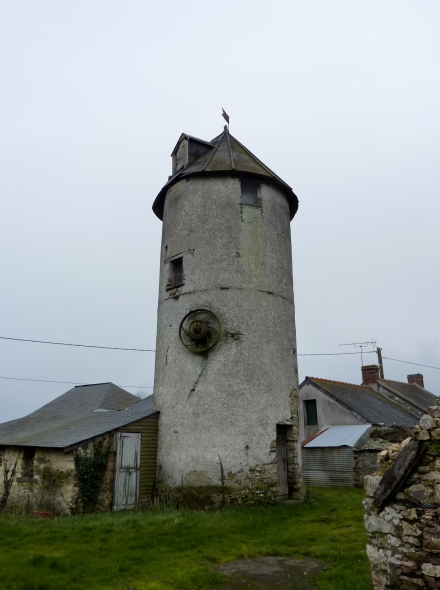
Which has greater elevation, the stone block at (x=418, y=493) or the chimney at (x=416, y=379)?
the chimney at (x=416, y=379)

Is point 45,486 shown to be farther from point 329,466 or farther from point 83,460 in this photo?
point 329,466

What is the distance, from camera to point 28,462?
14141 millimetres

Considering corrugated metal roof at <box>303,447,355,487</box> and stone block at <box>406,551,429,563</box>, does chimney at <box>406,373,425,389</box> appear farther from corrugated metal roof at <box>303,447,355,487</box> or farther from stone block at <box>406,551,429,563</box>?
stone block at <box>406,551,429,563</box>

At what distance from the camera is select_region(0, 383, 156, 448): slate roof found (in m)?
13.7

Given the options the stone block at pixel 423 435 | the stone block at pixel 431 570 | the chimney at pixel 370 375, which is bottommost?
the stone block at pixel 431 570

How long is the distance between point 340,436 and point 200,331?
1036 cm

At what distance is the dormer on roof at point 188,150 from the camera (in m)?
17.0

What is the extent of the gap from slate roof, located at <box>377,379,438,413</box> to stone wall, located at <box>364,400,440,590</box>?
1011 inches

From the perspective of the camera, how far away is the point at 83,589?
6.56m

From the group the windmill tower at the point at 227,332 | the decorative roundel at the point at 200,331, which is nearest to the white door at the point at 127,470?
the windmill tower at the point at 227,332

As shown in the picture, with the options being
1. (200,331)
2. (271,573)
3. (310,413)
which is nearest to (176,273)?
(200,331)

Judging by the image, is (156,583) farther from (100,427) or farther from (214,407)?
(100,427)

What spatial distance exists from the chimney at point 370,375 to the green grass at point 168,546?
20.2 meters

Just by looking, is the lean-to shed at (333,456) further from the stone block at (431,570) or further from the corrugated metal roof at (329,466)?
the stone block at (431,570)
